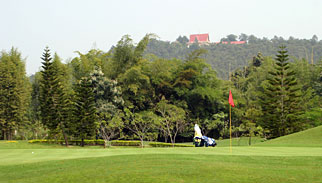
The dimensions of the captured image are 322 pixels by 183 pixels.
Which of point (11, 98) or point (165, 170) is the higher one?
point (11, 98)

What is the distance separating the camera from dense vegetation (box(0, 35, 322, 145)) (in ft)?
95.7

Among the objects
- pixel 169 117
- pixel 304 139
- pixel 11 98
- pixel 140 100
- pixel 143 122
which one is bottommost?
pixel 304 139

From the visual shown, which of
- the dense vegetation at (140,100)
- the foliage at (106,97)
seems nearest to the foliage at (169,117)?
the dense vegetation at (140,100)

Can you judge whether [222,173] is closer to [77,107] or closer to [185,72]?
[77,107]

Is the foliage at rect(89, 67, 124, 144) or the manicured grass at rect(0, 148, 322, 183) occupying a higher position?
the foliage at rect(89, 67, 124, 144)

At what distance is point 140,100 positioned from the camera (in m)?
35.7

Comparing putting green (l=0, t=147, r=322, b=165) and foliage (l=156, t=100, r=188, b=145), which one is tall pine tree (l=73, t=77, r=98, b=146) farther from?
putting green (l=0, t=147, r=322, b=165)

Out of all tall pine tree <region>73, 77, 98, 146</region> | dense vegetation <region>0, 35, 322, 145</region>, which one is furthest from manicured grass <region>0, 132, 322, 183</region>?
dense vegetation <region>0, 35, 322, 145</region>

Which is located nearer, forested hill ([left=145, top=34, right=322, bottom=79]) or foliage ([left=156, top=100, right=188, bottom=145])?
foliage ([left=156, top=100, right=188, bottom=145])

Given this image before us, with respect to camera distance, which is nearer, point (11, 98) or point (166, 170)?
point (166, 170)

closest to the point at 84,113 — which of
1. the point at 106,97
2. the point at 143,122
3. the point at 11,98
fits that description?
the point at 143,122

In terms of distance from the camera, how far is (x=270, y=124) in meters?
30.8

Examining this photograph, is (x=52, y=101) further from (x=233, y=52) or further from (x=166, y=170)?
(x=233, y=52)

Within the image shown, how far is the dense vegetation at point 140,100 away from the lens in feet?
95.7
